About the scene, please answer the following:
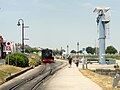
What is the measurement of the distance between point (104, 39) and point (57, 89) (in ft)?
193

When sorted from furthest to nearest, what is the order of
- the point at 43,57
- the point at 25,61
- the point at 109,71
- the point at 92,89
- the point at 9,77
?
the point at 43,57
the point at 109,71
the point at 25,61
the point at 9,77
the point at 92,89

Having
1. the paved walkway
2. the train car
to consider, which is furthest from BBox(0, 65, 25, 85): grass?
the train car

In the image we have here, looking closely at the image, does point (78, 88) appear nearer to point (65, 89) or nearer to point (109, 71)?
point (65, 89)

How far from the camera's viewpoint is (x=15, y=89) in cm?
2158

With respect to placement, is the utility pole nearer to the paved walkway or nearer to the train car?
the train car

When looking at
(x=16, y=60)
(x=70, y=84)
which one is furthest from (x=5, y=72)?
(x=16, y=60)

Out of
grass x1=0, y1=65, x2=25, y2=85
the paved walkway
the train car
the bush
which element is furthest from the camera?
the train car

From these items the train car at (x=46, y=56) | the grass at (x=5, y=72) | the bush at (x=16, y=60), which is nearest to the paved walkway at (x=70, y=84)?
the grass at (x=5, y=72)

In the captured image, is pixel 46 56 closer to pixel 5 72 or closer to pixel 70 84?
pixel 5 72

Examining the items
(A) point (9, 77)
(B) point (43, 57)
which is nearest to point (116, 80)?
(A) point (9, 77)

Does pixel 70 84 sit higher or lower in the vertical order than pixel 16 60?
lower

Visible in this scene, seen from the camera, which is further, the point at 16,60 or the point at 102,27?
the point at 102,27

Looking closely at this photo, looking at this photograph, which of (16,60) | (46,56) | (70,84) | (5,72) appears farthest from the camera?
(46,56)

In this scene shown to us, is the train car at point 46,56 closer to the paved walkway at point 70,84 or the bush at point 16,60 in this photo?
the bush at point 16,60
